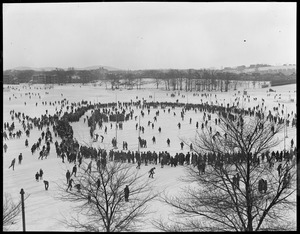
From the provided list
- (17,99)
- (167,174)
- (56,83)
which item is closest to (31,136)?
(167,174)

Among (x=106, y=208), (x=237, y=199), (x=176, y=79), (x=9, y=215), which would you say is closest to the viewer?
(x=237, y=199)

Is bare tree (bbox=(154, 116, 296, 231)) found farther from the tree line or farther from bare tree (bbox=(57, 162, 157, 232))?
the tree line

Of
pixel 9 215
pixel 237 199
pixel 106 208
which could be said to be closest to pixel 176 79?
pixel 9 215

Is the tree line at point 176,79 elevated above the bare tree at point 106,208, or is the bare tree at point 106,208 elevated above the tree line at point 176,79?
the tree line at point 176,79

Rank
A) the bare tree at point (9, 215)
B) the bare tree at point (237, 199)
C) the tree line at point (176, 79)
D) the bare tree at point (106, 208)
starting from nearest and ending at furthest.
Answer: the bare tree at point (237, 199) → the bare tree at point (9, 215) → the bare tree at point (106, 208) → the tree line at point (176, 79)

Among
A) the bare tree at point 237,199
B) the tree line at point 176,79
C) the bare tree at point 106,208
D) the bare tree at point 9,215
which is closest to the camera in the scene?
the bare tree at point 237,199

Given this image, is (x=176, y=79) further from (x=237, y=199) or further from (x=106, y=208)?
(x=237, y=199)

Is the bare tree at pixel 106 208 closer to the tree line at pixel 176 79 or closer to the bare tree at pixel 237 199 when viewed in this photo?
the bare tree at pixel 237 199

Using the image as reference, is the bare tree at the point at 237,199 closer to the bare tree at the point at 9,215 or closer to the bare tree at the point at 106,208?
the bare tree at the point at 106,208

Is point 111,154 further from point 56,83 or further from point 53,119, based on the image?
point 56,83

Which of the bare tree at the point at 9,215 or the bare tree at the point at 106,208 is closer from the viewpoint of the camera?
the bare tree at the point at 9,215

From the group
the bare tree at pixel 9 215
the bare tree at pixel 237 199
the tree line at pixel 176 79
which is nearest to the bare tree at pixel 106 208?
the bare tree at pixel 237 199
